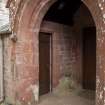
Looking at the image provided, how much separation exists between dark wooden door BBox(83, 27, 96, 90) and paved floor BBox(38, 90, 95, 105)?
1.57 feet

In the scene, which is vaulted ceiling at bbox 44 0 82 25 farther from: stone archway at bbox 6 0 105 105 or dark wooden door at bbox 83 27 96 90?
stone archway at bbox 6 0 105 105

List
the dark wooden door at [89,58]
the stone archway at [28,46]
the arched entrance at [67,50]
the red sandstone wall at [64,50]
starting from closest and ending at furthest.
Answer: the stone archway at [28,46], the arched entrance at [67,50], the red sandstone wall at [64,50], the dark wooden door at [89,58]

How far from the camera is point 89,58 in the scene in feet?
28.0

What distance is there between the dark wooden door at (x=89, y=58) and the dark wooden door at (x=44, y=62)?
1.65m

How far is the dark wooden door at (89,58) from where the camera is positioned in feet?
27.6

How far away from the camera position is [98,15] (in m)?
4.64

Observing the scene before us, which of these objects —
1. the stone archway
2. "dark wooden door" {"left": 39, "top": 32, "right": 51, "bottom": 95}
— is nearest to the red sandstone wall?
"dark wooden door" {"left": 39, "top": 32, "right": 51, "bottom": 95}

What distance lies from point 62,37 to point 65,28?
404mm

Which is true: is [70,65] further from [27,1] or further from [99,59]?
[99,59]

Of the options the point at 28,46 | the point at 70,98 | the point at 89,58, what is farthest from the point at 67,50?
the point at 28,46

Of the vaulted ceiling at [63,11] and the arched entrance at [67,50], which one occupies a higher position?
the vaulted ceiling at [63,11]

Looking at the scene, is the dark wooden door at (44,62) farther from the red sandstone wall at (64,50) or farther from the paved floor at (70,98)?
the paved floor at (70,98)

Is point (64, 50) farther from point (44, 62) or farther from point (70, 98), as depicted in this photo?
point (70, 98)

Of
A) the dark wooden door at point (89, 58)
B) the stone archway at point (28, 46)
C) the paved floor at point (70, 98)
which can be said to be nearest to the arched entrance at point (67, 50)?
the dark wooden door at point (89, 58)
